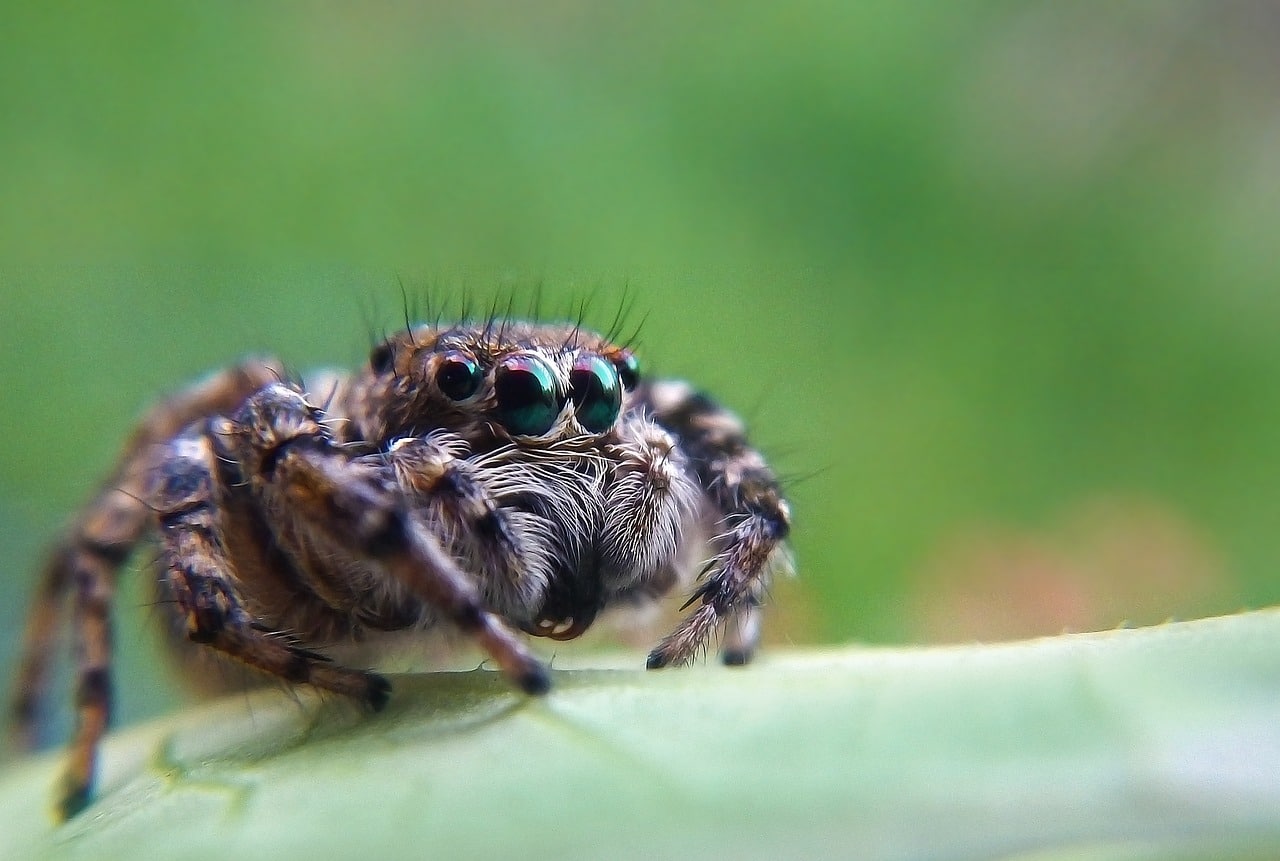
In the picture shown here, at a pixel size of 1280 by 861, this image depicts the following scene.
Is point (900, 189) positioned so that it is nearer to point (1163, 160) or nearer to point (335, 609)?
point (1163, 160)

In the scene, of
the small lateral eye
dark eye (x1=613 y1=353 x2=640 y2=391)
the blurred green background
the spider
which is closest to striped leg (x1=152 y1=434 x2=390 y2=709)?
the spider

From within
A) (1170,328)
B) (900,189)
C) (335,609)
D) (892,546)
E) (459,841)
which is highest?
(900,189)

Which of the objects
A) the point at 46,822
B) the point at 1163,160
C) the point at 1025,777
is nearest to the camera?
the point at 1025,777

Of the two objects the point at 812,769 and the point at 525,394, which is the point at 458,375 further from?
the point at 812,769

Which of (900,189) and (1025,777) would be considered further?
(900,189)

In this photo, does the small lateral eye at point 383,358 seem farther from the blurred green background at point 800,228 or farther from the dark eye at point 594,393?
the blurred green background at point 800,228

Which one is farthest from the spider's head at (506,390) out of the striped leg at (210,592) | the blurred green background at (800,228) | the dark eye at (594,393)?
the blurred green background at (800,228)

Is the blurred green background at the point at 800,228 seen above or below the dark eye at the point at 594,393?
above

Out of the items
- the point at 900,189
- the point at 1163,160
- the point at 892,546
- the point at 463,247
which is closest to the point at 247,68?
the point at 463,247

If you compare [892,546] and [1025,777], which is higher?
[892,546]
